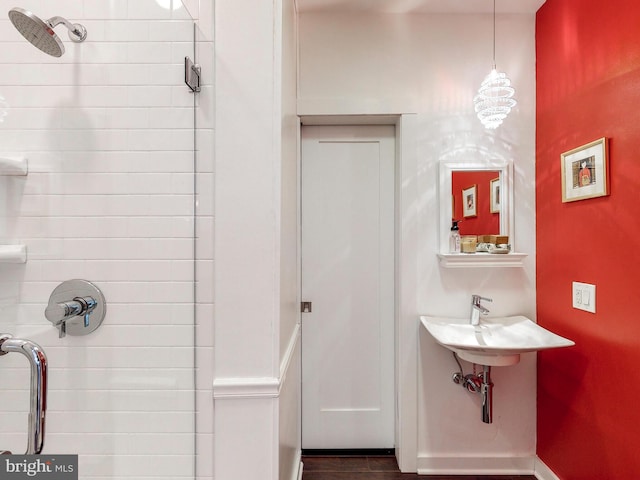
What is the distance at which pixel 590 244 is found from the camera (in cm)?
164

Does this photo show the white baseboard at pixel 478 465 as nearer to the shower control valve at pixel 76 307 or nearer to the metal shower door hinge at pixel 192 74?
the shower control valve at pixel 76 307

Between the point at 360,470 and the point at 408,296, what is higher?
the point at 408,296

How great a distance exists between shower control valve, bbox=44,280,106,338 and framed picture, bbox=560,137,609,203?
1976mm

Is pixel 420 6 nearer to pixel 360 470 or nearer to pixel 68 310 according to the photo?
pixel 68 310

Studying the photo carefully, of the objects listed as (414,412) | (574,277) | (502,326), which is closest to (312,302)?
(414,412)

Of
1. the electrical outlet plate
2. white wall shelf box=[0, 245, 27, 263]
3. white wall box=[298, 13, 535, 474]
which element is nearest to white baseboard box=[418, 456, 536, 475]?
white wall box=[298, 13, 535, 474]

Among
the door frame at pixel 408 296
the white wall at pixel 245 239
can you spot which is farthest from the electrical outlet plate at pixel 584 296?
the white wall at pixel 245 239

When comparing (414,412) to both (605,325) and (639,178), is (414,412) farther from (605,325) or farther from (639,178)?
(639,178)

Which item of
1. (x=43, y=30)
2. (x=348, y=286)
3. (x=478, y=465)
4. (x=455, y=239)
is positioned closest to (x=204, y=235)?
(x=43, y=30)

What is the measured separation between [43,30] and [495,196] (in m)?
2.07

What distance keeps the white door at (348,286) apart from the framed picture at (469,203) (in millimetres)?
417

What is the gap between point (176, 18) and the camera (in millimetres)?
1146

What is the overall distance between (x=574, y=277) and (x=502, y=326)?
431mm

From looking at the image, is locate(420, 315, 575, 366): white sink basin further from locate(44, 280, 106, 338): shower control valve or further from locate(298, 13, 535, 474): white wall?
locate(44, 280, 106, 338): shower control valve
